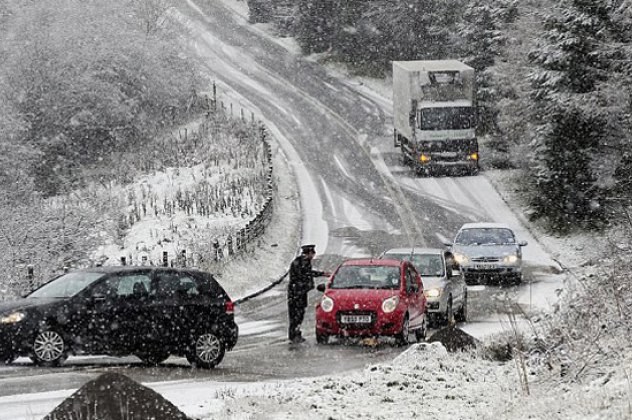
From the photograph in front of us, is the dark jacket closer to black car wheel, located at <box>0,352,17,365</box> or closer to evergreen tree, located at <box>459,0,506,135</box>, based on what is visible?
black car wheel, located at <box>0,352,17,365</box>

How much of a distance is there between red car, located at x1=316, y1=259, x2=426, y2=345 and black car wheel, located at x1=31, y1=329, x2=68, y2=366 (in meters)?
5.42

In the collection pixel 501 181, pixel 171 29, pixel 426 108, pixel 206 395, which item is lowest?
pixel 206 395

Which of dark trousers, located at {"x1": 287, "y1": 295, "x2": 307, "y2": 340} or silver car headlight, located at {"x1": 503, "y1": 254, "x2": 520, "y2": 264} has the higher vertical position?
silver car headlight, located at {"x1": 503, "y1": 254, "x2": 520, "y2": 264}

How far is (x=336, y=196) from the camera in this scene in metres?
47.5

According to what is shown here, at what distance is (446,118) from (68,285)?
31238 millimetres

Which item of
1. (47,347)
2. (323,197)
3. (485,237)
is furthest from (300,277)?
(323,197)

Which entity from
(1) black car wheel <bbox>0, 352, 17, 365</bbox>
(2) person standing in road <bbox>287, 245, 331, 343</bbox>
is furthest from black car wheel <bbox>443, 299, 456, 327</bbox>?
(1) black car wheel <bbox>0, 352, 17, 365</bbox>

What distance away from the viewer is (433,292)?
23766 mm

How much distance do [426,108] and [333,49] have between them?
30.1 m

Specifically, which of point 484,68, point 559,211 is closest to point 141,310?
point 559,211

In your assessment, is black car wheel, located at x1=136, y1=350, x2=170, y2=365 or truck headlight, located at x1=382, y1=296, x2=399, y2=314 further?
truck headlight, located at x1=382, y1=296, x2=399, y2=314

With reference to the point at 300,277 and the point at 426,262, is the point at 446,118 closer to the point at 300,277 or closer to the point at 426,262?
the point at 426,262

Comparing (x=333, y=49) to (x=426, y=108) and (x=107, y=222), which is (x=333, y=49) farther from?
(x=107, y=222)

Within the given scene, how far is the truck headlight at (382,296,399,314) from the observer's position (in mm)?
20359
